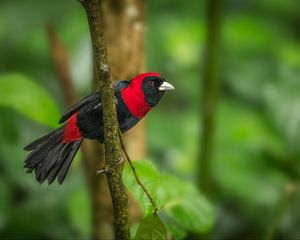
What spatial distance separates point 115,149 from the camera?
1886mm

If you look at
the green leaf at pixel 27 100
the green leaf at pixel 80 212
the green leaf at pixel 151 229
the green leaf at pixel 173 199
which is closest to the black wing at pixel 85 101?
the green leaf at pixel 27 100

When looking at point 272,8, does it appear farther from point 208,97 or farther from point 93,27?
point 93,27

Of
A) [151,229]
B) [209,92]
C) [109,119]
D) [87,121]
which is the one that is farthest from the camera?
[209,92]

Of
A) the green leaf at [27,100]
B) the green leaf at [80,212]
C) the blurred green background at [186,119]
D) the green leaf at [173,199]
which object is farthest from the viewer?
the green leaf at [80,212]

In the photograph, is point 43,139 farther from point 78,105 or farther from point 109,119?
point 109,119

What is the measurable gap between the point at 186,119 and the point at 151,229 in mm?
3005

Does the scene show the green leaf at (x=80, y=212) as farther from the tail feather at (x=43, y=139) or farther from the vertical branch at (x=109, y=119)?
the vertical branch at (x=109, y=119)

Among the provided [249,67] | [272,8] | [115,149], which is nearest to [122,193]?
[115,149]

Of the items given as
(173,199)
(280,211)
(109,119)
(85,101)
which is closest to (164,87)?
(85,101)

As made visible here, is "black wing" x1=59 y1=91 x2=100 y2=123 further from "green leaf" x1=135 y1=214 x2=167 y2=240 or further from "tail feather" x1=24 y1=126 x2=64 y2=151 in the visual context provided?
"green leaf" x1=135 y1=214 x2=167 y2=240

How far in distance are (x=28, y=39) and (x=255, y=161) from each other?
2637mm

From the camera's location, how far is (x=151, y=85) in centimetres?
240

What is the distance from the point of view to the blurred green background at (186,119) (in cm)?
330

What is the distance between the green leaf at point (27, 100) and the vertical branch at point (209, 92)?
1141 millimetres
